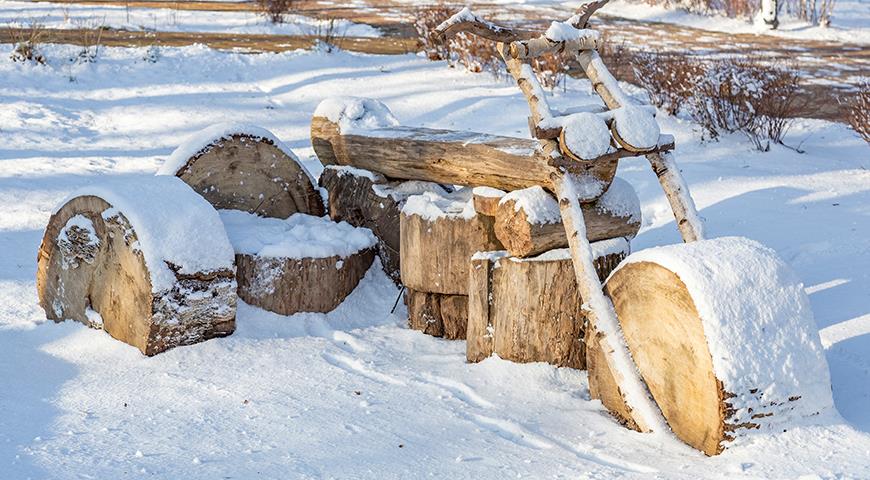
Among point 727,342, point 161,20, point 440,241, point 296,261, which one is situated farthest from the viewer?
point 161,20

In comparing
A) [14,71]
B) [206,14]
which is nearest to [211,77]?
[14,71]

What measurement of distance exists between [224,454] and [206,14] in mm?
16184

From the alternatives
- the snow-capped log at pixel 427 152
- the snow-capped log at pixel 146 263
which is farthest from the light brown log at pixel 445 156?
the snow-capped log at pixel 146 263

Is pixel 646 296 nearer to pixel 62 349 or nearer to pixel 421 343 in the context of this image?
pixel 421 343

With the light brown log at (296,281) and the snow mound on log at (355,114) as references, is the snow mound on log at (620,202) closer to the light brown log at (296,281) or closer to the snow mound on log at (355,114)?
the light brown log at (296,281)

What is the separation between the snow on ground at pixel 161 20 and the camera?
1588cm

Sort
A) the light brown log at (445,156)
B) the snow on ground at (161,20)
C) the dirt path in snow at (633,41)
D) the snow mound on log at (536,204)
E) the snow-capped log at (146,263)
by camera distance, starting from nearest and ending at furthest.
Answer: the snow mound on log at (536,204)
the snow-capped log at (146,263)
the light brown log at (445,156)
the dirt path in snow at (633,41)
the snow on ground at (161,20)

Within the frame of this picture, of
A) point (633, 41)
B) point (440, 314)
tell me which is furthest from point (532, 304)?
point (633, 41)

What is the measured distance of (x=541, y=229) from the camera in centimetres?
421

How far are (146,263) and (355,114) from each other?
1833 mm

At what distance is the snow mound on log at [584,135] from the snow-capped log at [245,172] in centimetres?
201

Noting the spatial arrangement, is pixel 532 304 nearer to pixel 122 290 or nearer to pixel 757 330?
pixel 757 330

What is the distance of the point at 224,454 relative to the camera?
3.49 m

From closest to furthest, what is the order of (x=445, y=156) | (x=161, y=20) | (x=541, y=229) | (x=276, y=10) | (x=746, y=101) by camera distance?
(x=541, y=229) → (x=445, y=156) → (x=746, y=101) → (x=161, y=20) → (x=276, y=10)
